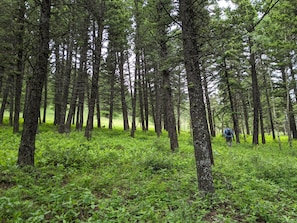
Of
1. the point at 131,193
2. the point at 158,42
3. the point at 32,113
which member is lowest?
the point at 131,193

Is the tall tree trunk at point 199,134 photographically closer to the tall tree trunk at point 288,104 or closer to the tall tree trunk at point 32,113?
the tall tree trunk at point 32,113

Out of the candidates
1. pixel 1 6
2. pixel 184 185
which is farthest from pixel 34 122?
pixel 1 6

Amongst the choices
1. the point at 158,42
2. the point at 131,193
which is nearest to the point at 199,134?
the point at 131,193

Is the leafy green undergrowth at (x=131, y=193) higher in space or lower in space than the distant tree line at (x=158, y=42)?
lower

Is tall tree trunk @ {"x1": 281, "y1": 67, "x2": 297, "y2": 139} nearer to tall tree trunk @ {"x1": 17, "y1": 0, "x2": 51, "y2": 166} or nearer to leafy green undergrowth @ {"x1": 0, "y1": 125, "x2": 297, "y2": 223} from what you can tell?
leafy green undergrowth @ {"x1": 0, "y1": 125, "x2": 297, "y2": 223}

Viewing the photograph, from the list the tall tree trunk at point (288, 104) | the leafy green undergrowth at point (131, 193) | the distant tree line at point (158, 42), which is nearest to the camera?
the leafy green undergrowth at point (131, 193)

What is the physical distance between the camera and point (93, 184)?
16.7 ft

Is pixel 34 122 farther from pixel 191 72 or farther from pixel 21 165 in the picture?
pixel 191 72

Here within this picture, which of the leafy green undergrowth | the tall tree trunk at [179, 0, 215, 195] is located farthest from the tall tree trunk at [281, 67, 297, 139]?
the tall tree trunk at [179, 0, 215, 195]

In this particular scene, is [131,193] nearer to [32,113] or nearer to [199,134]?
[199,134]

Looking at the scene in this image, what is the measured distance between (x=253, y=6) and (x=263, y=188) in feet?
41.3

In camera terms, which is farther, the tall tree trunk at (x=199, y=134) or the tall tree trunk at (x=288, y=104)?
the tall tree trunk at (x=288, y=104)

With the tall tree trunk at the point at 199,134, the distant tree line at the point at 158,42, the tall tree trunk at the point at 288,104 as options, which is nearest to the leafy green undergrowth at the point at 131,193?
the tall tree trunk at the point at 199,134

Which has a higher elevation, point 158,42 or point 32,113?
point 158,42
